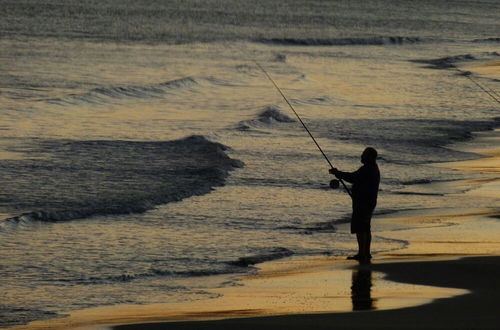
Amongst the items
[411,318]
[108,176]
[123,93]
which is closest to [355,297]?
[411,318]

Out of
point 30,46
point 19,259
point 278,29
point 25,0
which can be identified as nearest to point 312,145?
point 19,259

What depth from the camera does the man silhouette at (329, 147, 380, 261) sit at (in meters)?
9.55

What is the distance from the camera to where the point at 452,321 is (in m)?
7.50

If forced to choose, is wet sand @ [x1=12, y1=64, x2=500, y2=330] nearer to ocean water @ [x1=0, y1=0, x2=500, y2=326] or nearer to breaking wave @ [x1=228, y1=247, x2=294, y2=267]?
breaking wave @ [x1=228, y1=247, x2=294, y2=267]

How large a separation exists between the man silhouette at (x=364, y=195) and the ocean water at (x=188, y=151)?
667mm

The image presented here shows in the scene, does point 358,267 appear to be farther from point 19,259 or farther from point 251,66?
point 251,66

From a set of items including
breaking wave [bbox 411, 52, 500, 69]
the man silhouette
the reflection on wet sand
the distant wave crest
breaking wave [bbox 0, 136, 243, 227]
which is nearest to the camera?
the reflection on wet sand

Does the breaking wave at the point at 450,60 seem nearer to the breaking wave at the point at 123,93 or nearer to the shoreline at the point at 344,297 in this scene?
the breaking wave at the point at 123,93

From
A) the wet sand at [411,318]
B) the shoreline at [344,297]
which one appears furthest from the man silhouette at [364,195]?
the wet sand at [411,318]

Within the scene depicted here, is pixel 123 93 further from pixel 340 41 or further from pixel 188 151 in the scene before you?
pixel 340 41

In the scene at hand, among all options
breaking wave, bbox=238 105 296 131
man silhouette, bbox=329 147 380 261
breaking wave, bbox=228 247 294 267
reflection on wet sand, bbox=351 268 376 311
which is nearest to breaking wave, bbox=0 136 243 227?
breaking wave, bbox=238 105 296 131

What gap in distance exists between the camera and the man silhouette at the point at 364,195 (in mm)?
9547

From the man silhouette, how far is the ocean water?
2.19 ft

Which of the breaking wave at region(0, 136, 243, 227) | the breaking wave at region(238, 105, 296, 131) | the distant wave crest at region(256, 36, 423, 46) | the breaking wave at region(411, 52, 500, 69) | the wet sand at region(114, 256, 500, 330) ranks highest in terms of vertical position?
the distant wave crest at region(256, 36, 423, 46)
